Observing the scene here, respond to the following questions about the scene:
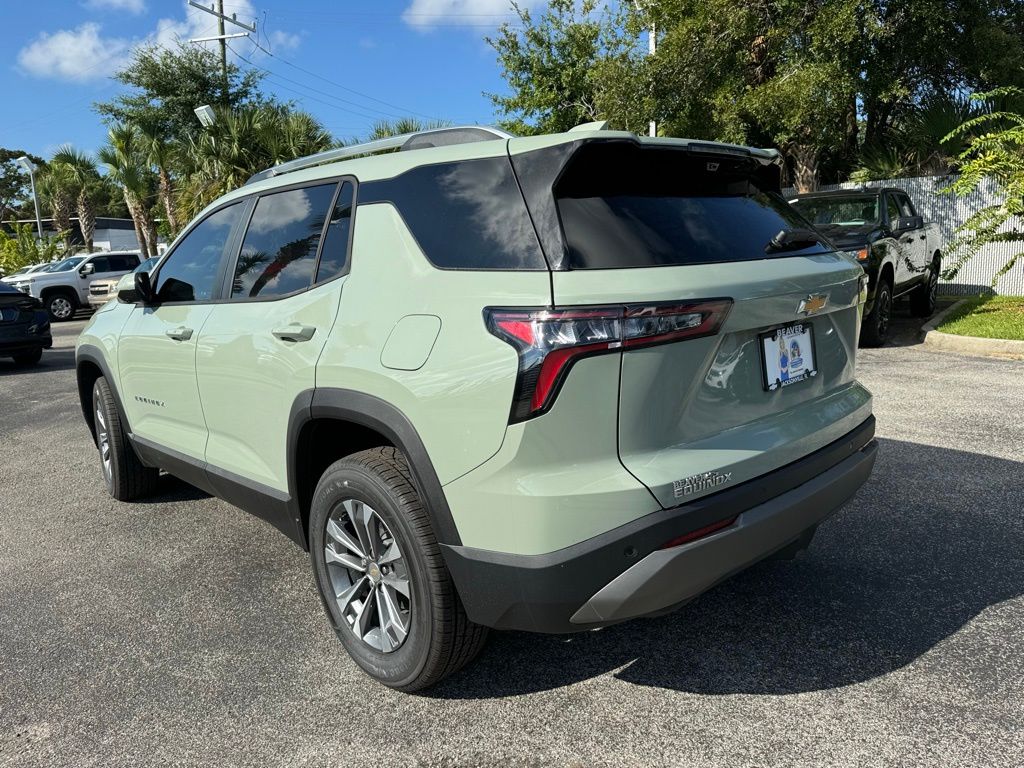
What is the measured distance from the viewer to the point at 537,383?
2.03 meters

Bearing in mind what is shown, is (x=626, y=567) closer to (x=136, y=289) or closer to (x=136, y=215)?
(x=136, y=289)

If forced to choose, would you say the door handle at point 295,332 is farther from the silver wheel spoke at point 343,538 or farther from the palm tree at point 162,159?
the palm tree at point 162,159

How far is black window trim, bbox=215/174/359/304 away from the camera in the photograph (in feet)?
9.01

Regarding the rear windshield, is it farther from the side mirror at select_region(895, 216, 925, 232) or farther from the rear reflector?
the side mirror at select_region(895, 216, 925, 232)

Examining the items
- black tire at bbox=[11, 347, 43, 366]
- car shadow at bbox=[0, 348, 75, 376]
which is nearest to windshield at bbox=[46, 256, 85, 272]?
car shadow at bbox=[0, 348, 75, 376]

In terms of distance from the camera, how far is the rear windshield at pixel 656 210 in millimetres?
2191

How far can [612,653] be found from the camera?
280 centimetres

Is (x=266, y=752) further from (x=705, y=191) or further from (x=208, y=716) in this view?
(x=705, y=191)

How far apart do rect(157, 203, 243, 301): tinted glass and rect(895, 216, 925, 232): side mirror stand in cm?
829

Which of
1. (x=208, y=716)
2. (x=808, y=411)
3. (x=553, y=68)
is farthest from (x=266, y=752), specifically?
(x=553, y=68)

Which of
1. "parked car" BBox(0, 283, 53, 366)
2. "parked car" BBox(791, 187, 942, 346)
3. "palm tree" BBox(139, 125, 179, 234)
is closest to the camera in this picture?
"parked car" BBox(791, 187, 942, 346)

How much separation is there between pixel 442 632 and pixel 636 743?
67cm

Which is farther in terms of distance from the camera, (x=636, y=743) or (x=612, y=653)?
(x=612, y=653)

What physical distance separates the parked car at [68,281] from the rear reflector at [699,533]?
22461mm
